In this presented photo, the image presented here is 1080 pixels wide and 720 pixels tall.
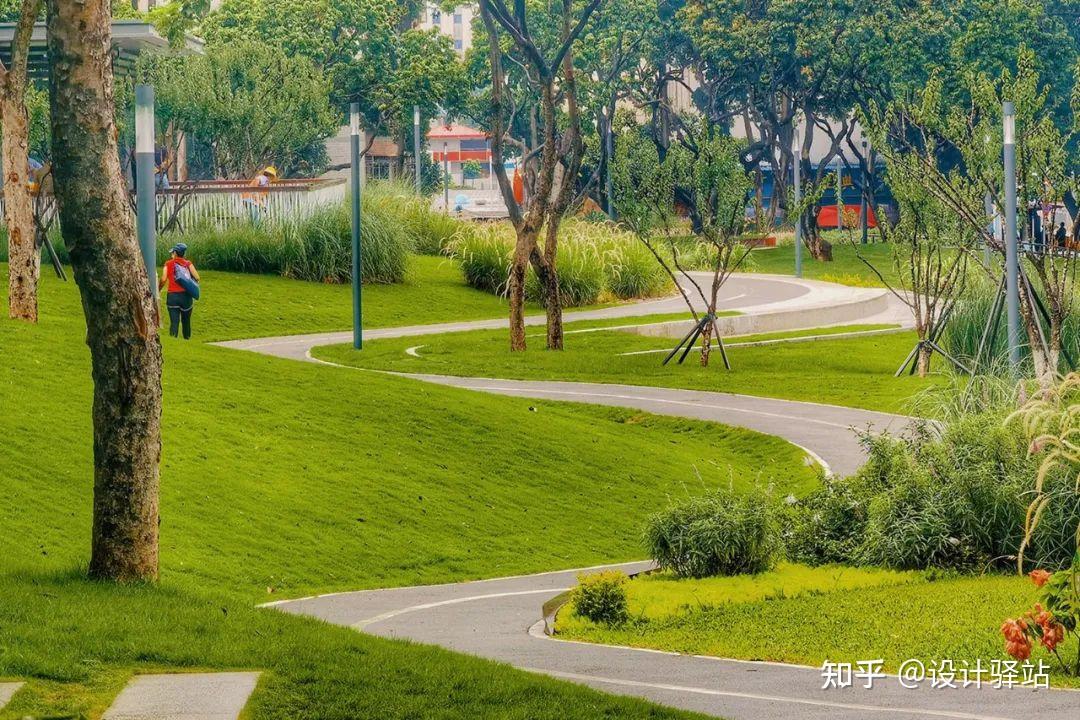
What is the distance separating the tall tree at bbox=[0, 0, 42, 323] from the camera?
22.9 meters

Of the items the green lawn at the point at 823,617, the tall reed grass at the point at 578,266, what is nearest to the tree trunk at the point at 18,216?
the green lawn at the point at 823,617

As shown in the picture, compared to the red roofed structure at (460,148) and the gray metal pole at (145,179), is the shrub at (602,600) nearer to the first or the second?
the gray metal pole at (145,179)

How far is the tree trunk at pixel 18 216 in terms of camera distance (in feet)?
75.1

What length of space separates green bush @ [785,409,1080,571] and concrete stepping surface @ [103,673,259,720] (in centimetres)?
697

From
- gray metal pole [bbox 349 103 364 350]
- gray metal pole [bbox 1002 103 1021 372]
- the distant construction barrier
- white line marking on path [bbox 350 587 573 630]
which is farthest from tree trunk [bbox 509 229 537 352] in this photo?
white line marking on path [bbox 350 587 573 630]

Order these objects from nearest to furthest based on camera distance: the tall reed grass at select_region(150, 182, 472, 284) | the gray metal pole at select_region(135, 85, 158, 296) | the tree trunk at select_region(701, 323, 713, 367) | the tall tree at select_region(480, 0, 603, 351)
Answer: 1. the gray metal pole at select_region(135, 85, 158, 296)
2. the tree trunk at select_region(701, 323, 713, 367)
3. the tall tree at select_region(480, 0, 603, 351)
4. the tall reed grass at select_region(150, 182, 472, 284)

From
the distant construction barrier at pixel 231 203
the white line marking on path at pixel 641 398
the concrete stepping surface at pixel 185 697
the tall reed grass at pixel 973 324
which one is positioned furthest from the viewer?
the distant construction barrier at pixel 231 203

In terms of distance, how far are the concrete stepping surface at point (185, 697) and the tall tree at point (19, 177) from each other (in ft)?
49.8

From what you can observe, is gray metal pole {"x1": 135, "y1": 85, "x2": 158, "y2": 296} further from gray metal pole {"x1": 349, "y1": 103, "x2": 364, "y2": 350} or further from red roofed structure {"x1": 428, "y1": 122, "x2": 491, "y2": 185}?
red roofed structure {"x1": 428, "y1": 122, "x2": 491, "y2": 185}

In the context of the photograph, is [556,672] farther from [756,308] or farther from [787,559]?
[756,308]

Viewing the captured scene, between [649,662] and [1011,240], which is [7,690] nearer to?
[649,662]

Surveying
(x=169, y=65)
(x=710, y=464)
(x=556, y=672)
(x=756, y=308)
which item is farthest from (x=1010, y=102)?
(x=169, y=65)

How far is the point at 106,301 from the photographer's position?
9625mm

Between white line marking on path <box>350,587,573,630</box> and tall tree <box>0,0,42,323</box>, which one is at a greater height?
tall tree <box>0,0,42,323</box>
